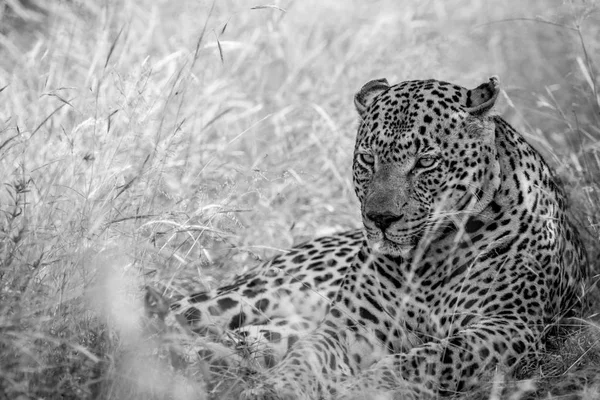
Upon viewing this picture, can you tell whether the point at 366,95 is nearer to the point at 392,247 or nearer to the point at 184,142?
the point at 392,247

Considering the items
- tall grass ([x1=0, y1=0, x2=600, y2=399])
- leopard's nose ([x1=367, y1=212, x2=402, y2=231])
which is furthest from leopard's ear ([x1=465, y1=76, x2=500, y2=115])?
tall grass ([x1=0, y1=0, x2=600, y2=399])

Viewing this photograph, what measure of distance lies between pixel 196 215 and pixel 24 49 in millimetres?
4846

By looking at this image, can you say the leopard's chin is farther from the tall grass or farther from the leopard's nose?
the tall grass

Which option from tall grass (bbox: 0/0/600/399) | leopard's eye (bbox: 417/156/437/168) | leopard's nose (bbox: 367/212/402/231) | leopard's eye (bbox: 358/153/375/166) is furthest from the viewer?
leopard's eye (bbox: 358/153/375/166)

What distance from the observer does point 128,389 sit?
13.5ft

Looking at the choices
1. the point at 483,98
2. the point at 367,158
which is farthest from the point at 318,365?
the point at 483,98

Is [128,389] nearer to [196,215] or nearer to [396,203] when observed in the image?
[196,215]

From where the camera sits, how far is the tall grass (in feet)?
14.5

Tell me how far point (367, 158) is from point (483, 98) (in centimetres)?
69

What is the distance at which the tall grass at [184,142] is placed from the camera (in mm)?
4410

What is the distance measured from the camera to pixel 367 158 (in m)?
5.55

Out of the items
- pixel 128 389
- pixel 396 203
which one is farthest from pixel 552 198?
pixel 128 389

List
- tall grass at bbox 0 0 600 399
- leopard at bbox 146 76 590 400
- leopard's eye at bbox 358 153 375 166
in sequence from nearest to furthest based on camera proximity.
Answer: tall grass at bbox 0 0 600 399 → leopard at bbox 146 76 590 400 → leopard's eye at bbox 358 153 375 166

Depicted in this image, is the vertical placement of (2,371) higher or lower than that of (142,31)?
lower
